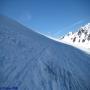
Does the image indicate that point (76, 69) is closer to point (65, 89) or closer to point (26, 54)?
point (65, 89)

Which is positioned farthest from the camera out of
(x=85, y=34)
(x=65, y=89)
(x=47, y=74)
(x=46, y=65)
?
(x=85, y=34)

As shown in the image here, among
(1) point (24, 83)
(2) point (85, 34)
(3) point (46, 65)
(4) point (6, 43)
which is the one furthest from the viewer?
(2) point (85, 34)

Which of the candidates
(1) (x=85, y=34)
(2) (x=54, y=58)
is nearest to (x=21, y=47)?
(2) (x=54, y=58)

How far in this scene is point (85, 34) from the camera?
78.5 m

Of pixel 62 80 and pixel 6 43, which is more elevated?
pixel 6 43

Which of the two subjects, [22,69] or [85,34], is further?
[85,34]

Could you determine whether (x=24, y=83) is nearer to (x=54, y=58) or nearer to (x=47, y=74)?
(x=47, y=74)

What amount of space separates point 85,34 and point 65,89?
250 ft

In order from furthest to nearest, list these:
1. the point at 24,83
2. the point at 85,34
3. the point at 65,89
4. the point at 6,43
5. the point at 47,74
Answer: the point at 85,34
the point at 6,43
the point at 47,74
the point at 65,89
the point at 24,83

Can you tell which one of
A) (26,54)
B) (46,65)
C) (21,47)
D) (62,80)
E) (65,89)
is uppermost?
(21,47)

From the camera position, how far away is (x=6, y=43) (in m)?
8.38

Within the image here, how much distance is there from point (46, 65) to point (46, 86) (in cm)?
173

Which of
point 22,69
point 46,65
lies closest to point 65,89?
point 46,65

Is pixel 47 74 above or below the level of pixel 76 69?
below
